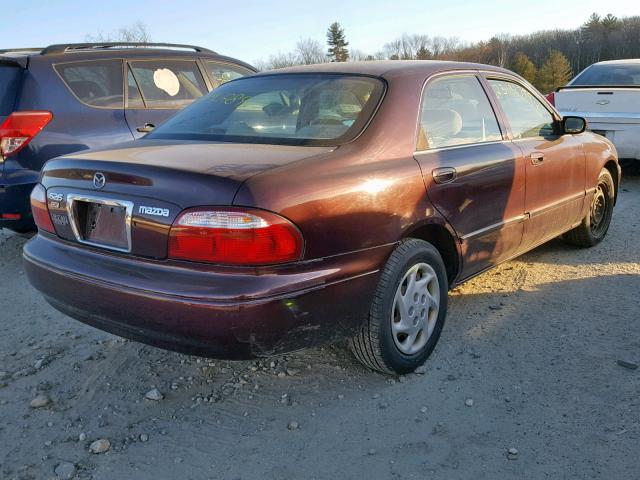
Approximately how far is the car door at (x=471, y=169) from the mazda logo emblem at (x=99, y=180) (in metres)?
1.48

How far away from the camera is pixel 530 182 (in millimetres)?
3752

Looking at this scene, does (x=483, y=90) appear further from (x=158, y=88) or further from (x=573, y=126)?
(x=158, y=88)

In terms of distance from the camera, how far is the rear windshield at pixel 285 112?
2830mm

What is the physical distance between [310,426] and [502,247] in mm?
1757

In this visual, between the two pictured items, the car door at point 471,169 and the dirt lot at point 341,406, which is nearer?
the dirt lot at point 341,406

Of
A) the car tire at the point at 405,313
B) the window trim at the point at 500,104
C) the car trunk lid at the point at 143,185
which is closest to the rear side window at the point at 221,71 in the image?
the window trim at the point at 500,104

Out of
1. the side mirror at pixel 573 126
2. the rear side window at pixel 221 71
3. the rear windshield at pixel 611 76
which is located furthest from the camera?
the rear windshield at pixel 611 76

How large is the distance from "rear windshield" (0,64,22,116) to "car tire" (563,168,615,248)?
4613 millimetres

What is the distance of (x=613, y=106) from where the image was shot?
715cm

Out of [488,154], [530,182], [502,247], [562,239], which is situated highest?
[488,154]

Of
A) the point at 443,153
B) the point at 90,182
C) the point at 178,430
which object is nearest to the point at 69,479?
the point at 178,430

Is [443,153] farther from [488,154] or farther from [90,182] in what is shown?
[90,182]

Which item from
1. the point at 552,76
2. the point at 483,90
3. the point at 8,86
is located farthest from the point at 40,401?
the point at 552,76

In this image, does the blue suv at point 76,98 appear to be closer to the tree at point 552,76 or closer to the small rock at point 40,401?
the small rock at point 40,401
